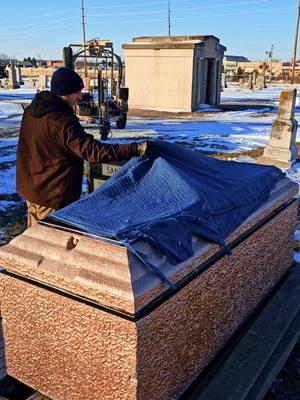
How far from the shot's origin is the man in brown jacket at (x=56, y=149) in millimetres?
2547

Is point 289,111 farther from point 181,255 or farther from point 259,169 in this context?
point 181,255

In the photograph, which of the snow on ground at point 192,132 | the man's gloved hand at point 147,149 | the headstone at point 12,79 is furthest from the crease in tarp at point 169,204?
the headstone at point 12,79

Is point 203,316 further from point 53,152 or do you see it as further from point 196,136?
point 196,136

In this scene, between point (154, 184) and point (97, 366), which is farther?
point (154, 184)

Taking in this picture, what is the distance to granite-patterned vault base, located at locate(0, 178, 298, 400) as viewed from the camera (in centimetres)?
174

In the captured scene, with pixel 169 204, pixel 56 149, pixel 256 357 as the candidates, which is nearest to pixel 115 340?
pixel 169 204

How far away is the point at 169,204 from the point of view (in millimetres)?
2271

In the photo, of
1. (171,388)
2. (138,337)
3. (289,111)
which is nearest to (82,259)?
(138,337)

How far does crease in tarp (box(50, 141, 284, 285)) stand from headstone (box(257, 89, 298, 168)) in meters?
6.70

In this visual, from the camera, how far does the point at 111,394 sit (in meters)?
1.86

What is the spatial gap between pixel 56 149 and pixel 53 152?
30 mm

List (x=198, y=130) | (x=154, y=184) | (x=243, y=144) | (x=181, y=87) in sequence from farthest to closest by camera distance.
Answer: (x=181, y=87)
(x=198, y=130)
(x=243, y=144)
(x=154, y=184)

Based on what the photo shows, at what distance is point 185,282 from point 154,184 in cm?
68

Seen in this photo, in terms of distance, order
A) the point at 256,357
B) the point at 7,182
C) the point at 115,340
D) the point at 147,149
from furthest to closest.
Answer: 1. the point at 7,182
2. the point at 147,149
3. the point at 256,357
4. the point at 115,340
